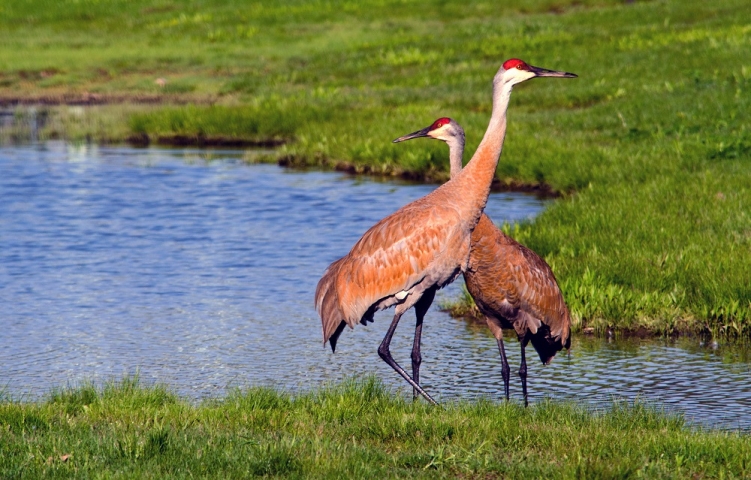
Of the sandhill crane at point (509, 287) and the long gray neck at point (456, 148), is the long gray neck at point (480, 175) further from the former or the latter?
the long gray neck at point (456, 148)

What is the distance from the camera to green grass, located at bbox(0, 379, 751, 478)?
5676 millimetres

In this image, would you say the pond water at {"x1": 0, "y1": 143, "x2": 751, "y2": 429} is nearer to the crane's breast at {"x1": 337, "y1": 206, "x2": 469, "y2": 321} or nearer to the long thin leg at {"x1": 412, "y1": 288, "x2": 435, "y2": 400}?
the long thin leg at {"x1": 412, "y1": 288, "x2": 435, "y2": 400}

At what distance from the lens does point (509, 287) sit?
8133 mm

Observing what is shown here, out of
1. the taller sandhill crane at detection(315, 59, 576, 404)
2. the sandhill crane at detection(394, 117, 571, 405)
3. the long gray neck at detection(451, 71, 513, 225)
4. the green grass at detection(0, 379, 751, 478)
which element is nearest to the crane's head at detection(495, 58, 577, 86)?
the taller sandhill crane at detection(315, 59, 576, 404)

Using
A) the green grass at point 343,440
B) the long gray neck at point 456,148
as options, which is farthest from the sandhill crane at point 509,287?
the green grass at point 343,440

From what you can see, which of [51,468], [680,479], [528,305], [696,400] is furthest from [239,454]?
[696,400]

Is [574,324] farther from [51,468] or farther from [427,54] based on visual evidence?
[427,54]

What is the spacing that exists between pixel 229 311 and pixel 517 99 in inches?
559

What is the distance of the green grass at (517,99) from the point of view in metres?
11.0

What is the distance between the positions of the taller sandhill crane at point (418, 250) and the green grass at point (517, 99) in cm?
271

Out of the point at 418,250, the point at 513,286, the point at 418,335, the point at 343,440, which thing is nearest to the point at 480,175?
the point at 418,250

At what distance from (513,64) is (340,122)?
13423 millimetres

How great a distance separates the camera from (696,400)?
8133 millimetres

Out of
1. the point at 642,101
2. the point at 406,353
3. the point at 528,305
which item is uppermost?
the point at 642,101
